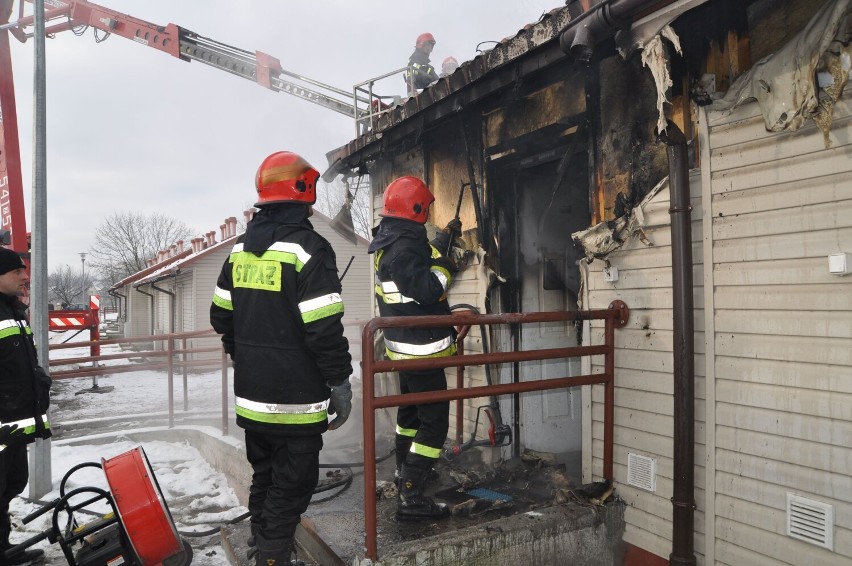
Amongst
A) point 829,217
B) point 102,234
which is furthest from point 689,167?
point 102,234

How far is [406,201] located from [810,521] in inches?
109

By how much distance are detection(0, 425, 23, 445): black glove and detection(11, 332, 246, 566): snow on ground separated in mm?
1160

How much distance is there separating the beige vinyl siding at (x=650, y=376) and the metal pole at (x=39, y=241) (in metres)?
5.61

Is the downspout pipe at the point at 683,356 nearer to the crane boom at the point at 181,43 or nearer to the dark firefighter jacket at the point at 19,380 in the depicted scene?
the dark firefighter jacket at the point at 19,380

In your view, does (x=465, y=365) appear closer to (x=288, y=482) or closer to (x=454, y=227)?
(x=288, y=482)

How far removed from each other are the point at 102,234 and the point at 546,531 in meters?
60.8

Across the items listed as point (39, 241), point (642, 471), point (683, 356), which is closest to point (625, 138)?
point (683, 356)

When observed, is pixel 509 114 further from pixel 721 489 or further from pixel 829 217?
pixel 721 489

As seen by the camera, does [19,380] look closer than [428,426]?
No

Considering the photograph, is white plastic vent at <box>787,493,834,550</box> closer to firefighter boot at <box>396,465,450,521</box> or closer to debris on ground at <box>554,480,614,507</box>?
debris on ground at <box>554,480,614,507</box>

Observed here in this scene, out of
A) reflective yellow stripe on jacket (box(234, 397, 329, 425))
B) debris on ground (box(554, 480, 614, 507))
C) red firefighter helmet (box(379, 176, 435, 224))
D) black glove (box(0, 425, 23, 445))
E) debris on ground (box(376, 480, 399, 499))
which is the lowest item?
debris on ground (box(376, 480, 399, 499))

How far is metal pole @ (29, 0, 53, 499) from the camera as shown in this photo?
5.73m

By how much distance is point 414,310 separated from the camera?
3561 millimetres

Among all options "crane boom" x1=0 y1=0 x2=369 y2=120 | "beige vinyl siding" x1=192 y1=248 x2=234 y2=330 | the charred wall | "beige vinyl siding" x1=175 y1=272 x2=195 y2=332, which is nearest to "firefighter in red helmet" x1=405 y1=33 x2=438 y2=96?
"crane boom" x1=0 y1=0 x2=369 y2=120
